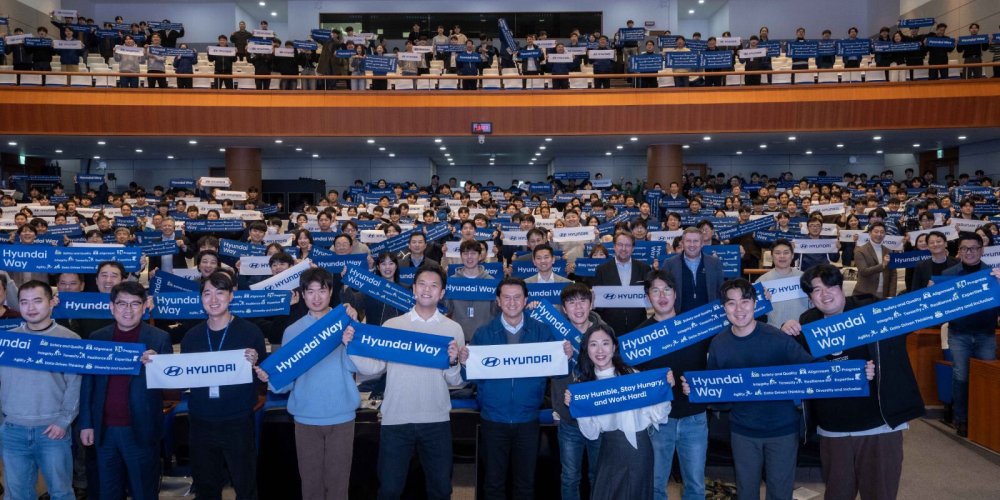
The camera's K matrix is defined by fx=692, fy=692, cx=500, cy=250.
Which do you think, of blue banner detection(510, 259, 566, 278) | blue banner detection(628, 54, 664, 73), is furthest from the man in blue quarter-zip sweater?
blue banner detection(628, 54, 664, 73)

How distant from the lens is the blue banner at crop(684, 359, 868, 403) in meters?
3.68

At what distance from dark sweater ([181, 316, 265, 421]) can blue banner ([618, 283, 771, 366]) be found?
2196mm

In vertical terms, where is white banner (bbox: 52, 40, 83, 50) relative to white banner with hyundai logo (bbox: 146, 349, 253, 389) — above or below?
above

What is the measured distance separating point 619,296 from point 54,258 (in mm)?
4825

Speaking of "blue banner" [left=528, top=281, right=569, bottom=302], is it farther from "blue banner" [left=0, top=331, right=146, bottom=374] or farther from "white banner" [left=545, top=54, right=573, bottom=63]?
"white banner" [left=545, top=54, right=573, bottom=63]

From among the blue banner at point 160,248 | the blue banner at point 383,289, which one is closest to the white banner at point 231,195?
the blue banner at point 160,248

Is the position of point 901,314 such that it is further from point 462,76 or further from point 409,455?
point 462,76

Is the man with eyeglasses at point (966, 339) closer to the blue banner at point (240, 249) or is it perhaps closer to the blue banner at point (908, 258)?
the blue banner at point (908, 258)

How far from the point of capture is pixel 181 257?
9.23 metres

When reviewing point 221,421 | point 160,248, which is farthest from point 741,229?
point 221,421

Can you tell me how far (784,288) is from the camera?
537cm

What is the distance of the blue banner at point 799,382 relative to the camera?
3.68 metres

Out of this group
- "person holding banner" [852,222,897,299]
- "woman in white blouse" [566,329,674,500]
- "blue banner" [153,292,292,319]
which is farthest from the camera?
"person holding banner" [852,222,897,299]

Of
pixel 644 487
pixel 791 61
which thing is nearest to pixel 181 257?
pixel 644 487
